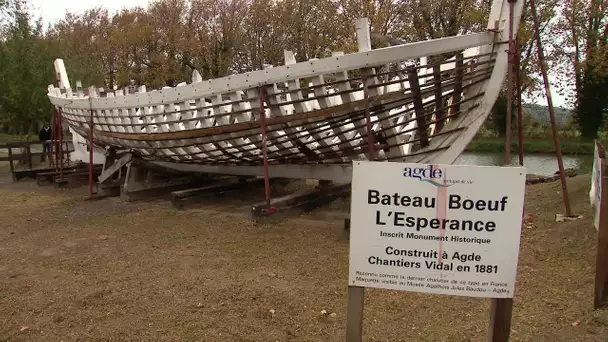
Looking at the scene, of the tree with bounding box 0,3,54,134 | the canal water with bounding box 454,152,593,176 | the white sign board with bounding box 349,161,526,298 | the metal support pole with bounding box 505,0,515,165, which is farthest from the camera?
the canal water with bounding box 454,152,593,176

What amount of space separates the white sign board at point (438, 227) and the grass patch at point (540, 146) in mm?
20361

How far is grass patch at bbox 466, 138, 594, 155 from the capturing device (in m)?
20.4

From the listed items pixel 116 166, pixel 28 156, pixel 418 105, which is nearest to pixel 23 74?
pixel 28 156

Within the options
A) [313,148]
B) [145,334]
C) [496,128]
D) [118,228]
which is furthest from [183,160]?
[496,128]

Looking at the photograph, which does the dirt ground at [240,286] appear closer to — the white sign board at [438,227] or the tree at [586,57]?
the white sign board at [438,227]

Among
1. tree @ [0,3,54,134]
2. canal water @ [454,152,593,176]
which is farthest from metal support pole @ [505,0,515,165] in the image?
tree @ [0,3,54,134]

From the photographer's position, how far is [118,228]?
643cm

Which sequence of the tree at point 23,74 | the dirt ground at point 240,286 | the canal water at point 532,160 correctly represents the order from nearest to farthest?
the dirt ground at point 240,286, the tree at point 23,74, the canal water at point 532,160

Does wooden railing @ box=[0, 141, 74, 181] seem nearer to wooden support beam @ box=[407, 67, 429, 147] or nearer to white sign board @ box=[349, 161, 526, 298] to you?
wooden support beam @ box=[407, 67, 429, 147]

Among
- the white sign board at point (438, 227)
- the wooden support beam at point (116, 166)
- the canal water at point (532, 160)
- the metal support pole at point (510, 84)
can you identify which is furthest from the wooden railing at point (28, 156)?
the canal water at point (532, 160)

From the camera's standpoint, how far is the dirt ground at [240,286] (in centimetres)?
321

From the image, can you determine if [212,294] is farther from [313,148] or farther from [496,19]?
[496,19]

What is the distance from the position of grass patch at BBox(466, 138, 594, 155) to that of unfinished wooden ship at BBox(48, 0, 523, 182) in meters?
16.5

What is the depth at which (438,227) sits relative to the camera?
2.25m
